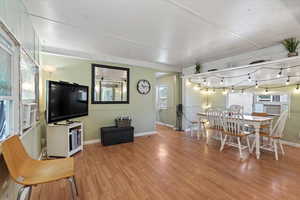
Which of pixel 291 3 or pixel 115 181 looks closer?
pixel 291 3

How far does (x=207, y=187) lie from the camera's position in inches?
70.4

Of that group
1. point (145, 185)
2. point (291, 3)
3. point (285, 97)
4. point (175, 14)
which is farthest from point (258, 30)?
point (145, 185)

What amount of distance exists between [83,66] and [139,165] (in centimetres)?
285

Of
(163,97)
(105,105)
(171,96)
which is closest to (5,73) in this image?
(105,105)

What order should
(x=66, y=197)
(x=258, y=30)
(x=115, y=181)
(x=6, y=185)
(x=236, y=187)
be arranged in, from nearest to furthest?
(x=6, y=185), (x=66, y=197), (x=236, y=187), (x=115, y=181), (x=258, y=30)

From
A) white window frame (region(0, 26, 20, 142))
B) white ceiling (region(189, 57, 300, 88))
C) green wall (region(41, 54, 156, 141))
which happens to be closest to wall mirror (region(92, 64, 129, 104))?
green wall (region(41, 54, 156, 141))

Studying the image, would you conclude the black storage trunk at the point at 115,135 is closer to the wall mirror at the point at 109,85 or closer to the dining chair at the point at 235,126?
the wall mirror at the point at 109,85

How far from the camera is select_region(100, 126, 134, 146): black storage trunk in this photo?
3.34 metres

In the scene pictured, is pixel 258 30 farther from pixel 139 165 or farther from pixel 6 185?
pixel 6 185

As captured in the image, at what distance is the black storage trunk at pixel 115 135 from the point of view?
3.34 m

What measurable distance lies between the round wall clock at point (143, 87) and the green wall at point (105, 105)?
0.11 m

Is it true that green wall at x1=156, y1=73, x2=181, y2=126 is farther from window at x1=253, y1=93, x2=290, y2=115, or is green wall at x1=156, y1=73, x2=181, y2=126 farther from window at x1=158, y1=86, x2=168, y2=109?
window at x1=253, y1=93, x2=290, y2=115


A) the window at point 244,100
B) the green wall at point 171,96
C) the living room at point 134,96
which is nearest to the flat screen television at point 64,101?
the living room at point 134,96

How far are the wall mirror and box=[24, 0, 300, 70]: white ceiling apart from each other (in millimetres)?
611
